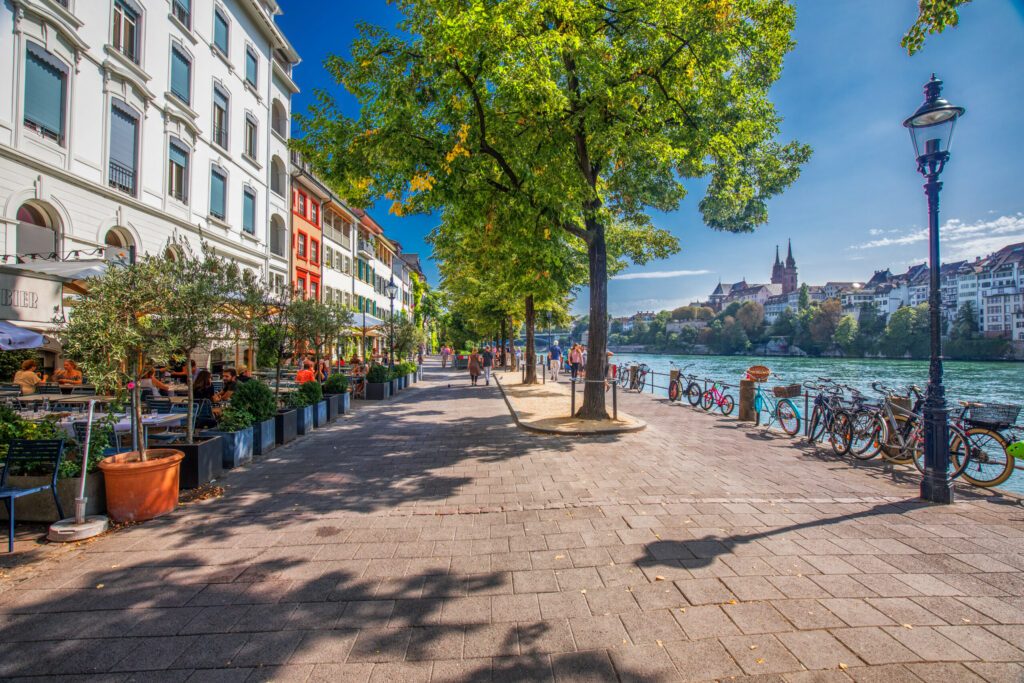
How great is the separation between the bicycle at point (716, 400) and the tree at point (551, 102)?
4665 millimetres

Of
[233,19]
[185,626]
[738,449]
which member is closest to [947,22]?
[738,449]

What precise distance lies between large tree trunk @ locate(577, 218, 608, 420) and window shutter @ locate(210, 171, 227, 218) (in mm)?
16431

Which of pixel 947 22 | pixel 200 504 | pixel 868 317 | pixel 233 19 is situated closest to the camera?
pixel 947 22

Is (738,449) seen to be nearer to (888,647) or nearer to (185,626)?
(888,647)

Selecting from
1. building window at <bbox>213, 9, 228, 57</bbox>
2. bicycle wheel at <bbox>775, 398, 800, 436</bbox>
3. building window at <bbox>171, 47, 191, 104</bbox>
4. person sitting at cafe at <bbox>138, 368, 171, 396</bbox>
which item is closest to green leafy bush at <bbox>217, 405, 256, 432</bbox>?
person sitting at cafe at <bbox>138, 368, 171, 396</bbox>

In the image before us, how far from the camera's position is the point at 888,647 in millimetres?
2793

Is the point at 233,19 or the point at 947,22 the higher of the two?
the point at 233,19

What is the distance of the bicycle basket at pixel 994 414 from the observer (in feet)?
20.0

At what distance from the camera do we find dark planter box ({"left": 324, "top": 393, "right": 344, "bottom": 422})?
11962mm

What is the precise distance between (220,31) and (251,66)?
2.71 metres

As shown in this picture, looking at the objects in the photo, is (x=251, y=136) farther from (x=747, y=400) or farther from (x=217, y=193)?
(x=747, y=400)

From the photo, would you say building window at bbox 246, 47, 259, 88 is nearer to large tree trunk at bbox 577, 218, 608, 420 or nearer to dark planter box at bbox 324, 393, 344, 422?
dark planter box at bbox 324, 393, 344, 422

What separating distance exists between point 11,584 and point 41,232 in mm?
12060

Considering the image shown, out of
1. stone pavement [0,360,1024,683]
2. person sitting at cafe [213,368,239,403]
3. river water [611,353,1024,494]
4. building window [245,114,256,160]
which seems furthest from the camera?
river water [611,353,1024,494]
